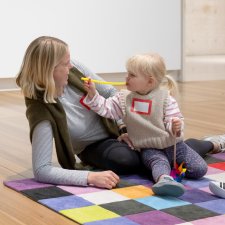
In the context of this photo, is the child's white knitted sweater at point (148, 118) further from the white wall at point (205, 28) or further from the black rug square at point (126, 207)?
the white wall at point (205, 28)

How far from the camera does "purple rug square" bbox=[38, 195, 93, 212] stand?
6.26 ft

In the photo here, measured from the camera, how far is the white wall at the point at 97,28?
15.4 feet

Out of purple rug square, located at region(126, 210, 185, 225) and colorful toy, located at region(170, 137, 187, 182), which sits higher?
colorful toy, located at region(170, 137, 187, 182)

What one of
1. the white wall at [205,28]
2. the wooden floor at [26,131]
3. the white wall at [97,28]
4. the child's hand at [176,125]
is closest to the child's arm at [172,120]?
the child's hand at [176,125]

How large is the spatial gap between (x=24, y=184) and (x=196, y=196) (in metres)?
0.57

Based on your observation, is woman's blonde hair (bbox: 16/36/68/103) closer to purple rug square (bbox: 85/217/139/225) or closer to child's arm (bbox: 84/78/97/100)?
child's arm (bbox: 84/78/97/100)

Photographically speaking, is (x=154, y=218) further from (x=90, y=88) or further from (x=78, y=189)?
(x=90, y=88)

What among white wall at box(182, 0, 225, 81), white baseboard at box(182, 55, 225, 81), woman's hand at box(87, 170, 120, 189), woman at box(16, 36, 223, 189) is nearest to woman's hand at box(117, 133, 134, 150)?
woman at box(16, 36, 223, 189)

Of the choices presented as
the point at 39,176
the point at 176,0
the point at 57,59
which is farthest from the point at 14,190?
the point at 176,0

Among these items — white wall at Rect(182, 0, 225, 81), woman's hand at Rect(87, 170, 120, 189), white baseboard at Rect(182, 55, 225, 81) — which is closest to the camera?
woman's hand at Rect(87, 170, 120, 189)

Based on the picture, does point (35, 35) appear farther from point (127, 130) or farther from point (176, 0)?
point (127, 130)

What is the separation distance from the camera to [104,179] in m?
2.09

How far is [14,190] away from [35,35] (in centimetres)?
277

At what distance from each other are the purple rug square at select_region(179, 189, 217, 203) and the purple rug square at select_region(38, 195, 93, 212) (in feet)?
0.99
